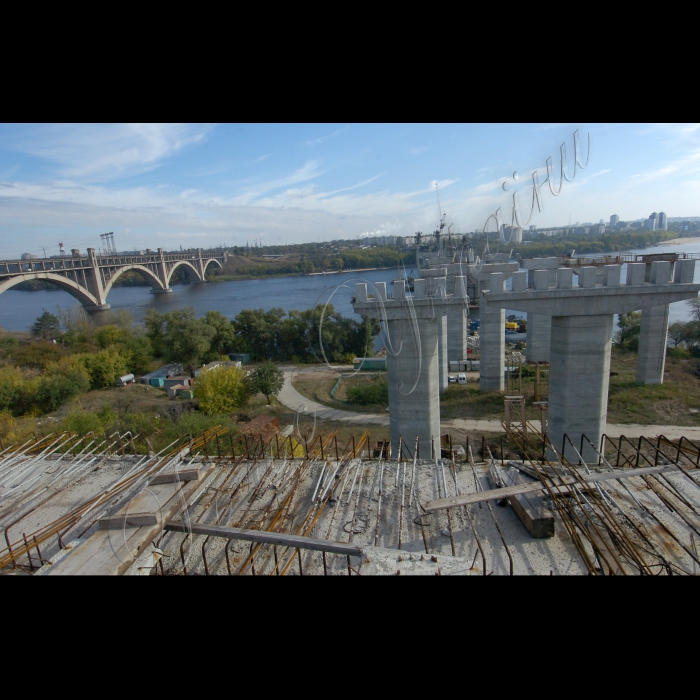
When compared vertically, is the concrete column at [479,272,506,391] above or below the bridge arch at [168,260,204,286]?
below

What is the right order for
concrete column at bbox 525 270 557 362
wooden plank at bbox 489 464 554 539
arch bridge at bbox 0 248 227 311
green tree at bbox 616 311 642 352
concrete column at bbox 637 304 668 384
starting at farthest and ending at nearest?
1. arch bridge at bbox 0 248 227 311
2. green tree at bbox 616 311 642 352
3. concrete column at bbox 525 270 557 362
4. concrete column at bbox 637 304 668 384
5. wooden plank at bbox 489 464 554 539

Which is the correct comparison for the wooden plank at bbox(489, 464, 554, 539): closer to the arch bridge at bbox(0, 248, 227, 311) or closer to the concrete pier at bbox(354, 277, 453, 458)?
the concrete pier at bbox(354, 277, 453, 458)

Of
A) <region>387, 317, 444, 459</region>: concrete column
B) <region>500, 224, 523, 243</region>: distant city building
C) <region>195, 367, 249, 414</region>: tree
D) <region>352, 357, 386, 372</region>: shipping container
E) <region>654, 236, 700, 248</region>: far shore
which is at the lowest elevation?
<region>352, 357, 386, 372</region>: shipping container

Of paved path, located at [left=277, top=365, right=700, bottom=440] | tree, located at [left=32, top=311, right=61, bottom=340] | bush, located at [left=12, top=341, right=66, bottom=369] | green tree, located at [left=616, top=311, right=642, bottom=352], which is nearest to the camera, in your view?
paved path, located at [left=277, top=365, right=700, bottom=440]

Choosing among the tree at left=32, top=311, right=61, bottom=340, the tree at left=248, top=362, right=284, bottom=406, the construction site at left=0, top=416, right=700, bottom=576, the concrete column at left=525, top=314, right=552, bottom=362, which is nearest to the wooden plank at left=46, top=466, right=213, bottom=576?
the construction site at left=0, top=416, right=700, bottom=576

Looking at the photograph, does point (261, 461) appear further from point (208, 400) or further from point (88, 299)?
point (88, 299)

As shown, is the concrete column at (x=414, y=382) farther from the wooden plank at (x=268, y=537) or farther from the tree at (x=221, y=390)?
the tree at (x=221, y=390)
